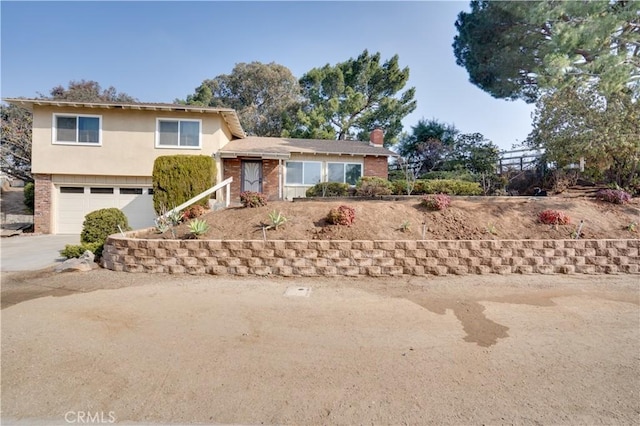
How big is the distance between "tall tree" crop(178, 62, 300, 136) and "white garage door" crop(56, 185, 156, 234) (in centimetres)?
1585

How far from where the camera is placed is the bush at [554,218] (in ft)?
24.2

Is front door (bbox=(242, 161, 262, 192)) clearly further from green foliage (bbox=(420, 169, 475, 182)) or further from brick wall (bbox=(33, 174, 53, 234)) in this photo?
green foliage (bbox=(420, 169, 475, 182))

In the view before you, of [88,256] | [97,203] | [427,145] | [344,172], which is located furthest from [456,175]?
[97,203]

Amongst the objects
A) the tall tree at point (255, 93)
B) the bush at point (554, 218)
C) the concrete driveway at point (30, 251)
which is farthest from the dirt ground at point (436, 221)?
the tall tree at point (255, 93)

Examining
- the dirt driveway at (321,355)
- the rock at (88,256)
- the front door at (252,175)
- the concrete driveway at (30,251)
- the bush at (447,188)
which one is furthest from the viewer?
the front door at (252,175)

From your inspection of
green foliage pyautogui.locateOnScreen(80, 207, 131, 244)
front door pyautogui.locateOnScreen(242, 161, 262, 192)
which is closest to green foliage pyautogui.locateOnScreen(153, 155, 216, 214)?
green foliage pyautogui.locateOnScreen(80, 207, 131, 244)

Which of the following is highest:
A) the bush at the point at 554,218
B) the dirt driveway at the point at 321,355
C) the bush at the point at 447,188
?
the bush at the point at 447,188

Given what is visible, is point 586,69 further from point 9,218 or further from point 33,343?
point 9,218

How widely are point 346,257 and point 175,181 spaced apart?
25.9ft

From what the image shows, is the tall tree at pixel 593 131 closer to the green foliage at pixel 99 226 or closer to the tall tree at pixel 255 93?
the green foliage at pixel 99 226

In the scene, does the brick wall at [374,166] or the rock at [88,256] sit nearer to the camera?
the rock at [88,256]

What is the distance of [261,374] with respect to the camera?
2926mm

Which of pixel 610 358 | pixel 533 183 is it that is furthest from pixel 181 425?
pixel 533 183

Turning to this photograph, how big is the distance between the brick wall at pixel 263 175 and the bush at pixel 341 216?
26.4 feet
